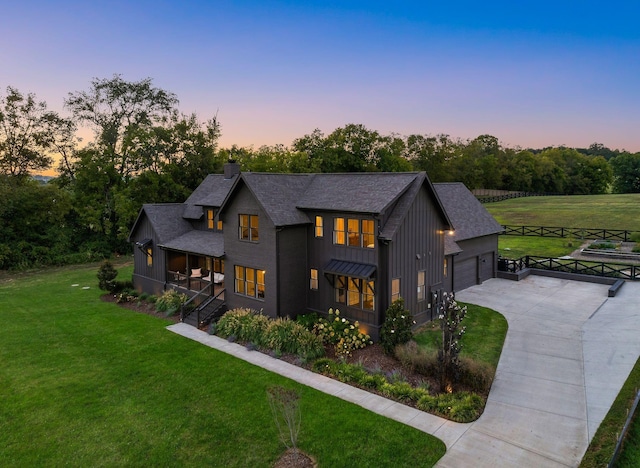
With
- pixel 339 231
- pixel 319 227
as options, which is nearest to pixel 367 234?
pixel 339 231

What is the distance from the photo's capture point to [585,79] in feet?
118

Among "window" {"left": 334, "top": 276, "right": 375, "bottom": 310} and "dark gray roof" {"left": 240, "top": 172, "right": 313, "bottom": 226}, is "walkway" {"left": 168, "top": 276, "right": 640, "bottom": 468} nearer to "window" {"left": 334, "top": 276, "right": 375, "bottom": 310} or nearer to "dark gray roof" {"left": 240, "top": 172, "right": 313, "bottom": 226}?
"window" {"left": 334, "top": 276, "right": 375, "bottom": 310}

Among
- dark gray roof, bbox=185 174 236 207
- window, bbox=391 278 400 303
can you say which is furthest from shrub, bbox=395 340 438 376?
dark gray roof, bbox=185 174 236 207

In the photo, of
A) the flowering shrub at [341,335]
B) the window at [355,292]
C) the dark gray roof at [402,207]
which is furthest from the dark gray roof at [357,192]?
the flowering shrub at [341,335]

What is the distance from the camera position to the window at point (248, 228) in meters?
18.0

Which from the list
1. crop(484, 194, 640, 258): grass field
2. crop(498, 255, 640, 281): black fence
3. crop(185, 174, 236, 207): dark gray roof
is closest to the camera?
crop(185, 174, 236, 207): dark gray roof

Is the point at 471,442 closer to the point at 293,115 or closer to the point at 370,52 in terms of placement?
the point at 370,52

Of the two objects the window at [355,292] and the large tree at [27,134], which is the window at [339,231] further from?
the large tree at [27,134]

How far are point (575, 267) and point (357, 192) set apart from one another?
18.3 metres

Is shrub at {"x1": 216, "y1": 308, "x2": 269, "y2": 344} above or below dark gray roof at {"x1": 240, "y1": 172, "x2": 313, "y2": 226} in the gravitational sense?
below

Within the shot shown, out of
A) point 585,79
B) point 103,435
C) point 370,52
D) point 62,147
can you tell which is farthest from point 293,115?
point 103,435

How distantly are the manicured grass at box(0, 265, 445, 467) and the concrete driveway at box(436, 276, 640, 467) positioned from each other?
1.82 meters

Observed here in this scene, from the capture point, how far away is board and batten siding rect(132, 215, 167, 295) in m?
23.2

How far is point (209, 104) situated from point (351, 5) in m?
22.0
